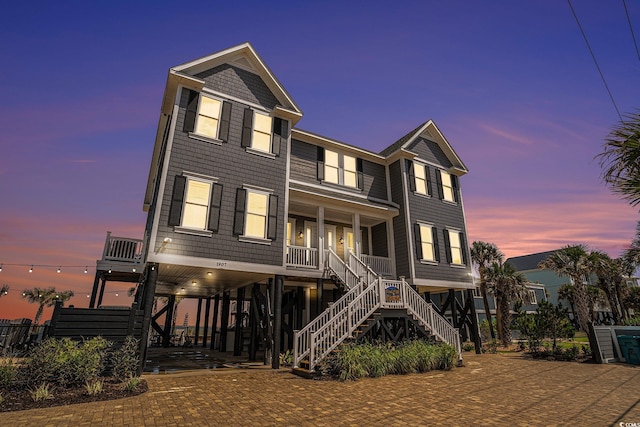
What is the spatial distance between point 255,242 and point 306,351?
14.8 feet

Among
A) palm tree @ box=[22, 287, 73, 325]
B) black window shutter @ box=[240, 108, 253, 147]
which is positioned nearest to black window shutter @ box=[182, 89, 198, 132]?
black window shutter @ box=[240, 108, 253, 147]

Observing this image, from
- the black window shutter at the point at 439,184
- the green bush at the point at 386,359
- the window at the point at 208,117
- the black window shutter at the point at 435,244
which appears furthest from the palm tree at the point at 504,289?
the window at the point at 208,117

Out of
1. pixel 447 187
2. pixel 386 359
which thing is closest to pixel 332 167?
pixel 447 187

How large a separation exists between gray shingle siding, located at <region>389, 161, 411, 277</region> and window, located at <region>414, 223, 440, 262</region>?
26.5 inches

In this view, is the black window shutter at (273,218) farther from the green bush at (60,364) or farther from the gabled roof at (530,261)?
the gabled roof at (530,261)

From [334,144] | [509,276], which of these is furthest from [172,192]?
[509,276]

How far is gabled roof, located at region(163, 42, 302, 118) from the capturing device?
12.8 m

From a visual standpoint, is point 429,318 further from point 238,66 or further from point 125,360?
point 238,66

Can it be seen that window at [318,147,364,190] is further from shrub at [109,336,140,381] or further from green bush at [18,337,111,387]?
green bush at [18,337,111,387]

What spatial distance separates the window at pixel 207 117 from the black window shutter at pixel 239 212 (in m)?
2.32

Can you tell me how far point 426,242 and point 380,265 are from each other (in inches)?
117

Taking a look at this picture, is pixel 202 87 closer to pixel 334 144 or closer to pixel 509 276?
pixel 334 144

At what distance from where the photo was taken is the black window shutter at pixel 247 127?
1366 centimetres

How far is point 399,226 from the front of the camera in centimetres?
1789
